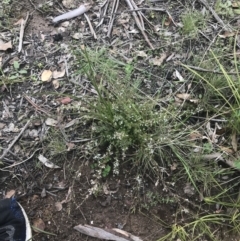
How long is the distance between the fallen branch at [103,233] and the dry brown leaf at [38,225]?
0.15m

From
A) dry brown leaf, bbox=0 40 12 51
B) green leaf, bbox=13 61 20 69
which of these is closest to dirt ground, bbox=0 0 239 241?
green leaf, bbox=13 61 20 69

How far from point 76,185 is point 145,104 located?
1.69 ft

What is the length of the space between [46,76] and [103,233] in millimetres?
895

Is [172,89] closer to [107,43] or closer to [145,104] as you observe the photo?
[145,104]

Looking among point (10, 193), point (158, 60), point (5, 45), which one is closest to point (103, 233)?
point (10, 193)

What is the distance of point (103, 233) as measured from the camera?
1948 mm

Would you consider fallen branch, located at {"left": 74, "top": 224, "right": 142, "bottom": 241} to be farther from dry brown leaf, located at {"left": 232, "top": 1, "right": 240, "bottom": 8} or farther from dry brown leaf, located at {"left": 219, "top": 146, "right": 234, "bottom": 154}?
dry brown leaf, located at {"left": 232, "top": 1, "right": 240, "bottom": 8}

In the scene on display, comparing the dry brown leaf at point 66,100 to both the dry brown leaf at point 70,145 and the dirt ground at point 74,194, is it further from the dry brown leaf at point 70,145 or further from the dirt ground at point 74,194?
the dry brown leaf at point 70,145

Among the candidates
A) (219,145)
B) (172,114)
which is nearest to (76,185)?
(172,114)

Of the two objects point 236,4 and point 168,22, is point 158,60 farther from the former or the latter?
point 236,4

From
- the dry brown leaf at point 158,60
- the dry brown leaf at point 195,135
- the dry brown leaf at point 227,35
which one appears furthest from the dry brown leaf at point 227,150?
the dry brown leaf at point 227,35

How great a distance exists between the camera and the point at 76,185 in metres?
2.05

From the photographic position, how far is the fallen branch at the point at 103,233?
76.4 inches

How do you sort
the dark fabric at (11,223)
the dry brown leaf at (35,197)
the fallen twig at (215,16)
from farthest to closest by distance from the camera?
the fallen twig at (215,16) → the dry brown leaf at (35,197) → the dark fabric at (11,223)
